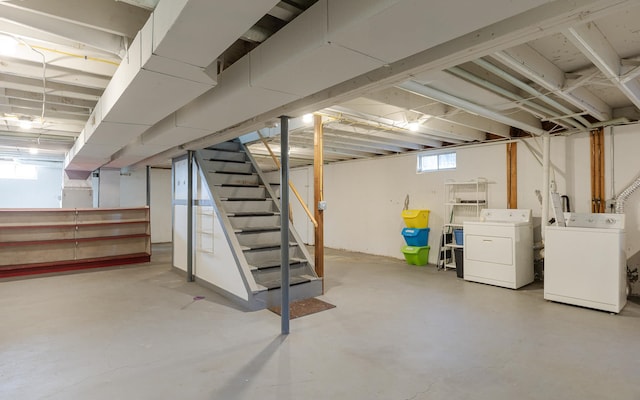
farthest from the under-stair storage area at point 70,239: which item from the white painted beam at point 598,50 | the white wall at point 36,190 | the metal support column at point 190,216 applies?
the white painted beam at point 598,50

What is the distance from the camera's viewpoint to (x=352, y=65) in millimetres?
1912

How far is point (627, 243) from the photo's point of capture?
446cm

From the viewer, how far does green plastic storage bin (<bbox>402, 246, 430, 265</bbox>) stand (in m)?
6.41

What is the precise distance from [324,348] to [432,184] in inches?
186

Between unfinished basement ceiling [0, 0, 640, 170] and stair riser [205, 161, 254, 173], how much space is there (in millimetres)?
472

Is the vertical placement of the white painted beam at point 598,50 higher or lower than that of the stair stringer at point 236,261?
higher

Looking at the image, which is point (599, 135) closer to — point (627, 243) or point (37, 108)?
point (627, 243)

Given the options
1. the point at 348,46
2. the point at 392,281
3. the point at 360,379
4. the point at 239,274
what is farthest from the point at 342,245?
the point at 348,46

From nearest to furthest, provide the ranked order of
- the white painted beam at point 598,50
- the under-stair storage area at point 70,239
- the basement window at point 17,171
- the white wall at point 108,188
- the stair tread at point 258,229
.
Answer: the white painted beam at point 598,50, the stair tread at point 258,229, the under-stair storage area at point 70,239, the white wall at point 108,188, the basement window at point 17,171

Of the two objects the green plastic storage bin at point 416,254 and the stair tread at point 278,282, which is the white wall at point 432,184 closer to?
the green plastic storage bin at point 416,254

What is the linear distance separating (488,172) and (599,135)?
160cm

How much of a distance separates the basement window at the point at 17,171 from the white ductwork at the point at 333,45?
30.5 feet

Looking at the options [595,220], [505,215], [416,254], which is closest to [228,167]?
[416,254]

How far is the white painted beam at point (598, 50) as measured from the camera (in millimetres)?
2203
